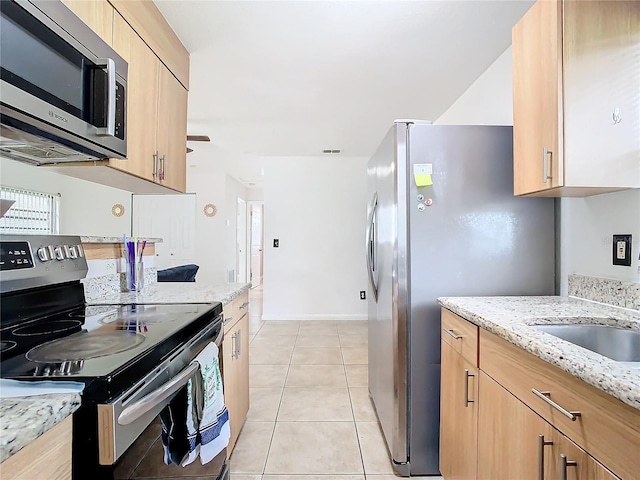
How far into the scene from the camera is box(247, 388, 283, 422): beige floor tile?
7.12 ft

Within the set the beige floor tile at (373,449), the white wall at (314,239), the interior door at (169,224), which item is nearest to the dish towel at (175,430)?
the beige floor tile at (373,449)

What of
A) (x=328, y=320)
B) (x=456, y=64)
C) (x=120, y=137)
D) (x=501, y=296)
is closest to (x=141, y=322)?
(x=120, y=137)

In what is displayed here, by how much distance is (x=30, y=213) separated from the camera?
5.57 ft

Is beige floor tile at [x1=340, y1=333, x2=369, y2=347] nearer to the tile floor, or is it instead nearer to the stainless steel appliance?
the tile floor

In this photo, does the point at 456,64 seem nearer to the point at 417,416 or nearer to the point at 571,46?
the point at 571,46

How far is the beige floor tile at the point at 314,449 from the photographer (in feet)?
5.55

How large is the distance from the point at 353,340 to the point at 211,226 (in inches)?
144

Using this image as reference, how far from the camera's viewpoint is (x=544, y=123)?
4.25 feet

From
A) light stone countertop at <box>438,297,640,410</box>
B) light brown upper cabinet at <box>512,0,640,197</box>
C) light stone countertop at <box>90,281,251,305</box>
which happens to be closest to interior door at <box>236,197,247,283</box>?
light stone countertop at <box>90,281,251,305</box>

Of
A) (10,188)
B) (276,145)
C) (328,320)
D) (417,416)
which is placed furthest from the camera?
(328,320)

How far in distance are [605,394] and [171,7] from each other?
2.30 metres

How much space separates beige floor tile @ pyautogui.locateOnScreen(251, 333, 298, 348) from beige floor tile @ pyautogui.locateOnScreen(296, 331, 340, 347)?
0.08 meters

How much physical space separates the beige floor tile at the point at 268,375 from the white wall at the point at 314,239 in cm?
173

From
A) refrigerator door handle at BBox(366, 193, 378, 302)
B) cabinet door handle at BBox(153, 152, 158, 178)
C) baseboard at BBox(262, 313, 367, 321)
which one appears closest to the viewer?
cabinet door handle at BBox(153, 152, 158, 178)
